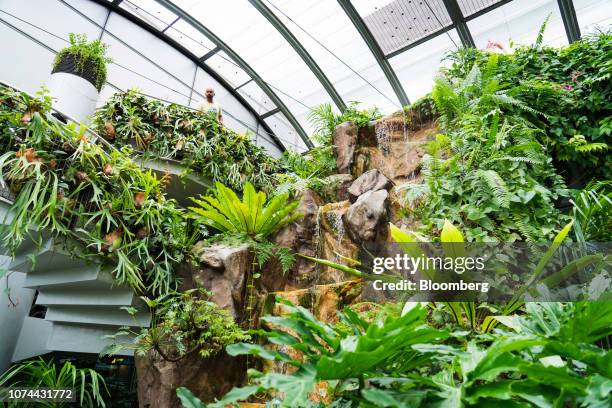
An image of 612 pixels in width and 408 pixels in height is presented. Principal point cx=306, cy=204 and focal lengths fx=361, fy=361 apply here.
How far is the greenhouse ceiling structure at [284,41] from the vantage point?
582cm

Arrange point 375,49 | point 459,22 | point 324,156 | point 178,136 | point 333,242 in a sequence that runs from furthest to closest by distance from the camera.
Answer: point 375,49 → point 459,22 → point 324,156 → point 178,136 → point 333,242

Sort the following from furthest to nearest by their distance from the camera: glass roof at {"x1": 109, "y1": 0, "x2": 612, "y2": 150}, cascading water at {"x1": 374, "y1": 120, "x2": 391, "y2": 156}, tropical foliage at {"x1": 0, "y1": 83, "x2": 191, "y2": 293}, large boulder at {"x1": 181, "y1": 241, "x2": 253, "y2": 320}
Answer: glass roof at {"x1": 109, "y1": 0, "x2": 612, "y2": 150} < cascading water at {"x1": 374, "y1": 120, "x2": 391, "y2": 156} < large boulder at {"x1": 181, "y1": 241, "x2": 253, "y2": 320} < tropical foliage at {"x1": 0, "y1": 83, "x2": 191, "y2": 293}

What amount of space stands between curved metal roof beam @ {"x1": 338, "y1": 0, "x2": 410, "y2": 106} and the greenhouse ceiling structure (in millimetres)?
19

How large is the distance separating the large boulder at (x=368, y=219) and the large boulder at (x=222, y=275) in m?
1.26

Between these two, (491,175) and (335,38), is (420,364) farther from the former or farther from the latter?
(335,38)

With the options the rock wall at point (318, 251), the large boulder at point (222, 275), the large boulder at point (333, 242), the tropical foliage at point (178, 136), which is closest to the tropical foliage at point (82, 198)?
the large boulder at point (222, 275)

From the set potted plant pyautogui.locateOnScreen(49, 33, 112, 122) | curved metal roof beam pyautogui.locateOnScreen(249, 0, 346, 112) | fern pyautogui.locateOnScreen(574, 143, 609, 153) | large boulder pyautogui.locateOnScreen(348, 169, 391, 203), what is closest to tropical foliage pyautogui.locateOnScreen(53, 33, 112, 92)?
potted plant pyautogui.locateOnScreen(49, 33, 112, 122)

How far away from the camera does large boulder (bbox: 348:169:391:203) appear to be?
462 centimetres

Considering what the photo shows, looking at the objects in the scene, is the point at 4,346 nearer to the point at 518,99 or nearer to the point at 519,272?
the point at 519,272

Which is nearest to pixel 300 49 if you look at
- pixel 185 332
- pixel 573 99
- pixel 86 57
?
pixel 86 57

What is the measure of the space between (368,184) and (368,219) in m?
0.88

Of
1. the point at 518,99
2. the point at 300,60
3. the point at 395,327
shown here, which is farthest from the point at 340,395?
the point at 300,60

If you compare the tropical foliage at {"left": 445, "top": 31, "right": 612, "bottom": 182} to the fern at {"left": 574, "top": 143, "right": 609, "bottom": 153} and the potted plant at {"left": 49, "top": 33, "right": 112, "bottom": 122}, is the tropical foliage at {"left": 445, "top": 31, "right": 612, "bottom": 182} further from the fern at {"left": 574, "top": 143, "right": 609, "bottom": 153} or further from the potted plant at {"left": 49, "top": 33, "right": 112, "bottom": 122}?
the potted plant at {"left": 49, "top": 33, "right": 112, "bottom": 122}

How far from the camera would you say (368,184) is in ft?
15.5
